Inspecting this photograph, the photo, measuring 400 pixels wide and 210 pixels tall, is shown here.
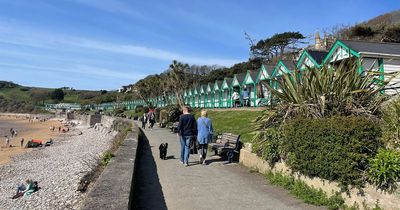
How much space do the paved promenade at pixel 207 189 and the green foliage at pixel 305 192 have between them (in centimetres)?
16

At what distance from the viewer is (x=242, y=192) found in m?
7.84

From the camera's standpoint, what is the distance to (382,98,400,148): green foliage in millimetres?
6254

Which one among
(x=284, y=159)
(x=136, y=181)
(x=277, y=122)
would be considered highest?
(x=277, y=122)

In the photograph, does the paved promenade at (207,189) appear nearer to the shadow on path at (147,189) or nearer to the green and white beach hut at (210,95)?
the shadow on path at (147,189)

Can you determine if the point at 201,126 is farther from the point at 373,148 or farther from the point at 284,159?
the point at 373,148

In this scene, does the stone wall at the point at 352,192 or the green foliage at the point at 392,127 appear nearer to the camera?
the stone wall at the point at 352,192

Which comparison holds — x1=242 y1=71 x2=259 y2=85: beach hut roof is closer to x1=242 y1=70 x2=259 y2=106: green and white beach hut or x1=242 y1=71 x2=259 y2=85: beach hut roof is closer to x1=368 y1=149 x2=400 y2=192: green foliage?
x1=242 y1=70 x2=259 y2=106: green and white beach hut

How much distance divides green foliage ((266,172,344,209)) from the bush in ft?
0.92

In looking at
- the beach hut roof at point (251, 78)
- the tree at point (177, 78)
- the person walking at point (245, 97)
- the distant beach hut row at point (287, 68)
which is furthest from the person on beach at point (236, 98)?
the tree at point (177, 78)

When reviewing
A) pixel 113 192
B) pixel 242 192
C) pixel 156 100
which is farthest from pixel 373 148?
pixel 156 100

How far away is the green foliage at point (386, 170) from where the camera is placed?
18.1 feet

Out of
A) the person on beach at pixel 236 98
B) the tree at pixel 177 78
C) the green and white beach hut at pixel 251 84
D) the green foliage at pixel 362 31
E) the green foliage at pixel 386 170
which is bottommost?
the green foliage at pixel 386 170

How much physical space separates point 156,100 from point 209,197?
63.9 meters

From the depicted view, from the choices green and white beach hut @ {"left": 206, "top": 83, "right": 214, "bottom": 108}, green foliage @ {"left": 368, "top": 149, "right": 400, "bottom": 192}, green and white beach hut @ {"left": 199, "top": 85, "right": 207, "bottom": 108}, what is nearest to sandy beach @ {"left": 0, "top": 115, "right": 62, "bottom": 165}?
green and white beach hut @ {"left": 206, "top": 83, "right": 214, "bottom": 108}
